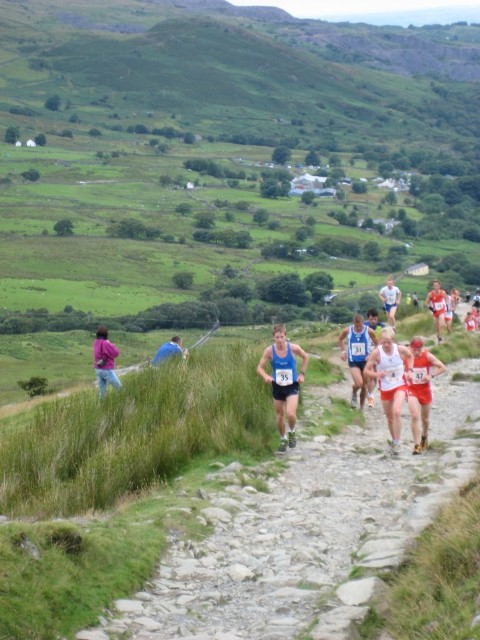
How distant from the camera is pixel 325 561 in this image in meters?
8.96

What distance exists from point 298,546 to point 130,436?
9.46ft

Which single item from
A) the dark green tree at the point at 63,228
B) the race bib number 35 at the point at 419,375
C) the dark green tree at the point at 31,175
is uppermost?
the race bib number 35 at the point at 419,375

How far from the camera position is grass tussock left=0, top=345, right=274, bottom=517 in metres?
10.3

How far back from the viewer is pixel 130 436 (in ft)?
38.3

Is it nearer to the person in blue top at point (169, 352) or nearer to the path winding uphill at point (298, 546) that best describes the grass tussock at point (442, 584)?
the path winding uphill at point (298, 546)

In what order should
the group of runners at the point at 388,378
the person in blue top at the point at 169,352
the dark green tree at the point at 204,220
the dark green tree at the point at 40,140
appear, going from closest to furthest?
the group of runners at the point at 388,378 < the person in blue top at the point at 169,352 < the dark green tree at the point at 204,220 < the dark green tree at the point at 40,140

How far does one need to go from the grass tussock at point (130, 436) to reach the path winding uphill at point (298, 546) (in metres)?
0.69

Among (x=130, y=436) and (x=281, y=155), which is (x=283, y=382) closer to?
(x=130, y=436)

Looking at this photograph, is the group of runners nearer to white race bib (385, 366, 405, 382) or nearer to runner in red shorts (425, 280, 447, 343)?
white race bib (385, 366, 405, 382)

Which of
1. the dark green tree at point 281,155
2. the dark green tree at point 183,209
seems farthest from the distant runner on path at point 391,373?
the dark green tree at point 281,155

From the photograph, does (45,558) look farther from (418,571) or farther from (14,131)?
(14,131)

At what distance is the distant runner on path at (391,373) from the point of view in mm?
13242

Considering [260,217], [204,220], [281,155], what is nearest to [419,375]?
[204,220]

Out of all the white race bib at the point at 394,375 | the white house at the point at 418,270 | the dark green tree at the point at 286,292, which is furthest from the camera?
the white house at the point at 418,270
